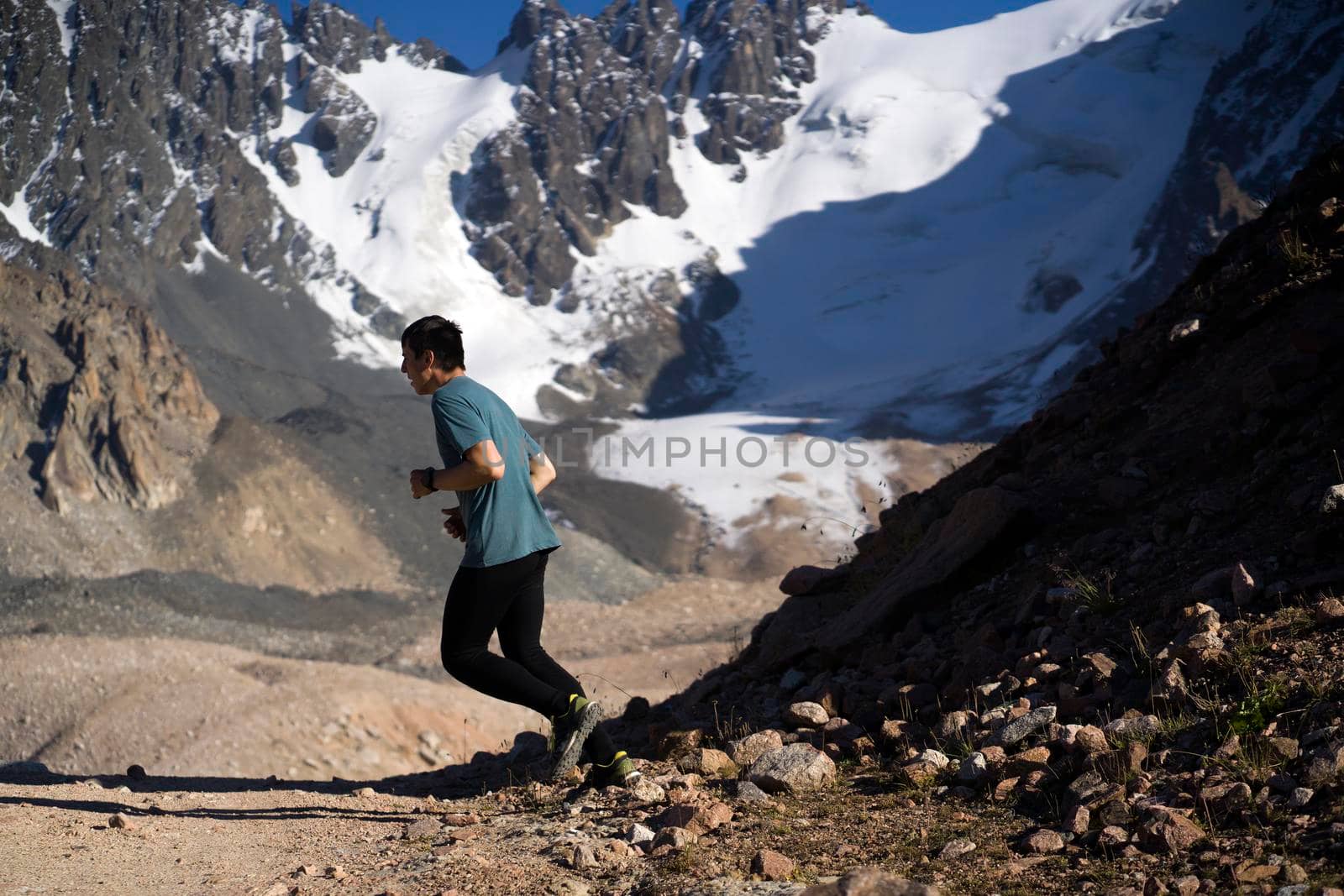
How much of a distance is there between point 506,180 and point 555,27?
24.9 m

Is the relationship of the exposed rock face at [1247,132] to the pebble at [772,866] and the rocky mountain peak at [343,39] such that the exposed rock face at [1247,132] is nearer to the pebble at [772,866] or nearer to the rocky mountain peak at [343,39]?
the pebble at [772,866]

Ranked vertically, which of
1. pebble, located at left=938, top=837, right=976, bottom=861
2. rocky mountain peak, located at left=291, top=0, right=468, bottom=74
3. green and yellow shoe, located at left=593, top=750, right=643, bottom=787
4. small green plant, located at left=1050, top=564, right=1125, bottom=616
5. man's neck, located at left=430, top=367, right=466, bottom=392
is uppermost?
rocky mountain peak, located at left=291, top=0, right=468, bottom=74

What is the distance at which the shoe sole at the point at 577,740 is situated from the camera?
4.17 m

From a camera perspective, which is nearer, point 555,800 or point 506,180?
point 555,800

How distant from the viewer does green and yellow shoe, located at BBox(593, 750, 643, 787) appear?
14.0ft

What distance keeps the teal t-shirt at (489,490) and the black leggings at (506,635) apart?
0.05m

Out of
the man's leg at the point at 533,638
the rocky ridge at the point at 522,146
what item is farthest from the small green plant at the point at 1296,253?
the rocky ridge at the point at 522,146

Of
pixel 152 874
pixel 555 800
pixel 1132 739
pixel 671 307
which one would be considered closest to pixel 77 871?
pixel 152 874

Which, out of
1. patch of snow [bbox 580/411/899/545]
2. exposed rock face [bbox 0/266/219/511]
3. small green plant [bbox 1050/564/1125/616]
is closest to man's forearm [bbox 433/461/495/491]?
small green plant [bbox 1050/564/1125/616]

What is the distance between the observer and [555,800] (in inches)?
174

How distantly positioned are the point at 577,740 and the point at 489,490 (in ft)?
3.17

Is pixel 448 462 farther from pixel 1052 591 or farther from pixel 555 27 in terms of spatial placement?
pixel 555 27

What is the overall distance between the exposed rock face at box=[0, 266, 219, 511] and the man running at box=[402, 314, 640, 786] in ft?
88.6

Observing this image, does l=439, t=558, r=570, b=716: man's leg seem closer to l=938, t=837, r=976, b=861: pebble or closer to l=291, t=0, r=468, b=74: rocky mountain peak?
l=938, t=837, r=976, b=861: pebble
